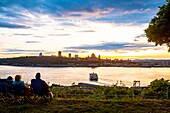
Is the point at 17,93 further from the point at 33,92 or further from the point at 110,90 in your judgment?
the point at 110,90

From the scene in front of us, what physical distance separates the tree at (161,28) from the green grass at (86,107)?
493 centimetres

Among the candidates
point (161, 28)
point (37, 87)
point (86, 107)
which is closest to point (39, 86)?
point (37, 87)

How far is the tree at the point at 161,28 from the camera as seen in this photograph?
14.0 metres

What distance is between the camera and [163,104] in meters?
10.7

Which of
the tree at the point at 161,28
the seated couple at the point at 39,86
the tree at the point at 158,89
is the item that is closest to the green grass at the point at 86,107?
the seated couple at the point at 39,86

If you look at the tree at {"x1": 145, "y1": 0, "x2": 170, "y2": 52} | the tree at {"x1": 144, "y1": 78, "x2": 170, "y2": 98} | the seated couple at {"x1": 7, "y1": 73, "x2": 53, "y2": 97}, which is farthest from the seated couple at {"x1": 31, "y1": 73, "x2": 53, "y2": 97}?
the tree at {"x1": 144, "y1": 78, "x2": 170, "y2": 98}

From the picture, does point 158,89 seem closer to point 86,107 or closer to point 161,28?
point 161,28

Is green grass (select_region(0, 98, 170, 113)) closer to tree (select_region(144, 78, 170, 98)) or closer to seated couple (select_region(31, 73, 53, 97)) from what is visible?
seated couple (select_region(31, 73, 53, 97))

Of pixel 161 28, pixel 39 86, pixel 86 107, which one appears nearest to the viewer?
pixel 86 107

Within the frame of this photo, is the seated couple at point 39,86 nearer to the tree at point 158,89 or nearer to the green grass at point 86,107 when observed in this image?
the green grass at point 86,107

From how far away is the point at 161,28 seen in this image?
14.1 m

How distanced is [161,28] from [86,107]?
6.68 meters

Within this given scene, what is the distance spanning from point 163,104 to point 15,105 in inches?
226

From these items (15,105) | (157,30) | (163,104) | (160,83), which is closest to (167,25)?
(157,30)
